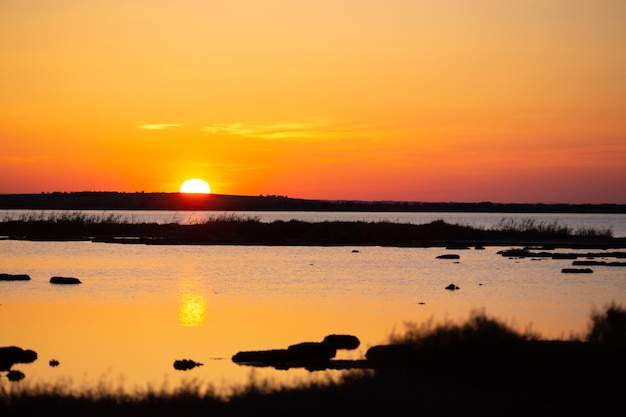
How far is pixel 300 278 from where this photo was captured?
47.0m

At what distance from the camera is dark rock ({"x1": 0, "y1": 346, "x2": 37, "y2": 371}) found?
21795 millimetres

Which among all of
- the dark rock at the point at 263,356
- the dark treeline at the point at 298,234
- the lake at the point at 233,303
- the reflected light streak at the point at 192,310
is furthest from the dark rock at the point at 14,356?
the dark treeline at the point at 298,234

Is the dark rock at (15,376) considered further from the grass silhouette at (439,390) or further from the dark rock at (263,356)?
the dark rock at (263,356)

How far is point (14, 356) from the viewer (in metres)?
22.1

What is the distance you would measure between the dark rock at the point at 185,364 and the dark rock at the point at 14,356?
3604 mm

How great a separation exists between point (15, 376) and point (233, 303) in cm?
1684

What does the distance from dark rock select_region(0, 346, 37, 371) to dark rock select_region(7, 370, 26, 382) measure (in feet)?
4.45

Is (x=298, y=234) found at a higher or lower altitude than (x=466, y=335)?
higher

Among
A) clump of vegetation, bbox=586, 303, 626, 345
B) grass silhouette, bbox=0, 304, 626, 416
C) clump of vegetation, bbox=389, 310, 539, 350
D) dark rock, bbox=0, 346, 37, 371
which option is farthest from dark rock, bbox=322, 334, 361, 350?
dark rock, bbox=0, 346, 37, 371

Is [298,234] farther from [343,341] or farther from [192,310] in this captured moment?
[343,341]

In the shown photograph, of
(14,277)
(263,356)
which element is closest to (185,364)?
(263,356)

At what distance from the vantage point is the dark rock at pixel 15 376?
1959 centimetres

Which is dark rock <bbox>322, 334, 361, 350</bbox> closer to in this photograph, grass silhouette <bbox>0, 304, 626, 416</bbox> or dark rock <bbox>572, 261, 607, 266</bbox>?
grass silhouette <bbox>0, 304, 626, 416</bbox>

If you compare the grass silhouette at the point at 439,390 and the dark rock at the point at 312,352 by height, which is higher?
the grass silhouette at the point at 439,390
